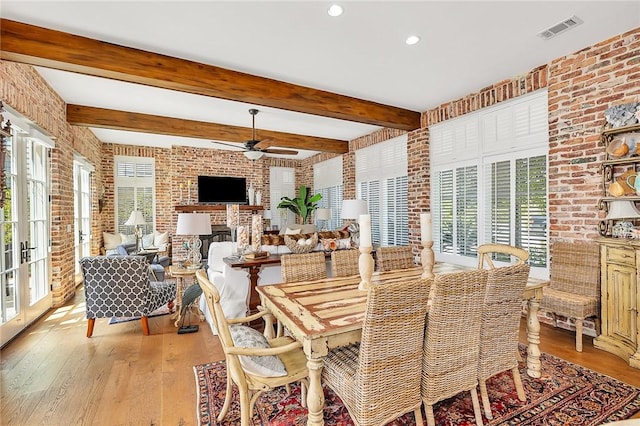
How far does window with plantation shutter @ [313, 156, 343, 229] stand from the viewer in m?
7.59

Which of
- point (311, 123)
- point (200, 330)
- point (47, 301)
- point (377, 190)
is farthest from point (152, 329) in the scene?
point (377, 190)

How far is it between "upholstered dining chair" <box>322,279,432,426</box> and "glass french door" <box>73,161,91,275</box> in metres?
5.96

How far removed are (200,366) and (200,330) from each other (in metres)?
0.87

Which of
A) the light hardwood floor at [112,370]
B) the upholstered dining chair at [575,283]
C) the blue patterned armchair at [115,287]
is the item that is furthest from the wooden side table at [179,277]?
the upholstered dining chair at [575,283]

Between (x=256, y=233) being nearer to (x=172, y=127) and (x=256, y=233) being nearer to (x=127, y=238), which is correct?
(x=172, y=127)

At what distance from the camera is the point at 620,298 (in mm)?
2678

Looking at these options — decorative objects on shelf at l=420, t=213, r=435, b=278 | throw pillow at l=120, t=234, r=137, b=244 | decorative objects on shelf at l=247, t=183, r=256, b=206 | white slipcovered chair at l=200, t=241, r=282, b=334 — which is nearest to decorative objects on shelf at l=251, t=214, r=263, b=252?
white slipcovered chair at l=200, t=241, r=282, b=334

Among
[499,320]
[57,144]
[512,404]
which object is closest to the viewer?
[499,320]

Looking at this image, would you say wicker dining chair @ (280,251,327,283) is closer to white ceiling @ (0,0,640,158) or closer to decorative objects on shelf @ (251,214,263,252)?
decorative objects on shelf @ (251,214,263,252)

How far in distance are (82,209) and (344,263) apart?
5.85 m

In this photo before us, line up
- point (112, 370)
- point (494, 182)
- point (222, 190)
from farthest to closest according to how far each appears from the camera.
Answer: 1. point (222, 190)
2. point (494, 182)
3. point (112, 370)

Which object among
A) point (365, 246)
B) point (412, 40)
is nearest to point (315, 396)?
point (365, 246)

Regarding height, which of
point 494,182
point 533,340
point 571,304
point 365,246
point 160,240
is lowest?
point 533,340

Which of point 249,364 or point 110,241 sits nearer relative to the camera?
point 249,364
